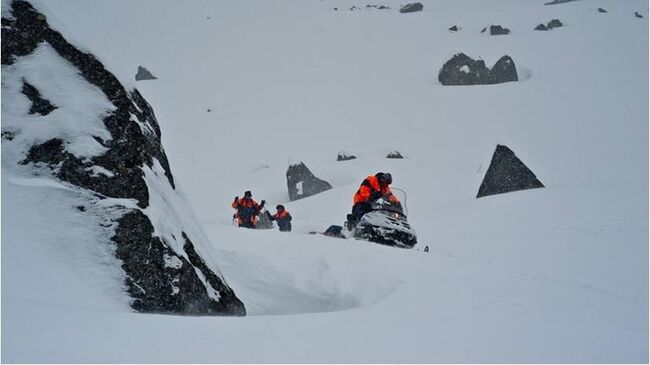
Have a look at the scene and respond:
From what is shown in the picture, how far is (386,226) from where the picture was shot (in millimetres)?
7617

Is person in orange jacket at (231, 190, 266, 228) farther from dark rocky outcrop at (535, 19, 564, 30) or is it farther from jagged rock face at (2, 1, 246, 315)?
dark rocky outcrop at (535, 19, 564, 30)

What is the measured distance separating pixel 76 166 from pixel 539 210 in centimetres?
1120

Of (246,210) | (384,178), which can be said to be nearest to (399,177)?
(246,210)

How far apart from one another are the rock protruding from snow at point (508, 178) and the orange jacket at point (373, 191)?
8.04 metres

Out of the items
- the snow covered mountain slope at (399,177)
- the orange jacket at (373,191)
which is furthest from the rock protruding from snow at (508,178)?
the orange jacket at (373,191)

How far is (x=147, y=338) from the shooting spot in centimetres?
244

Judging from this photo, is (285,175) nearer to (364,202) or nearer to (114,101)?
(364,202)

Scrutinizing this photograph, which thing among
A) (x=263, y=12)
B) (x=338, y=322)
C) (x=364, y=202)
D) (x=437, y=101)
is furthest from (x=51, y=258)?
(x=263, y=12)

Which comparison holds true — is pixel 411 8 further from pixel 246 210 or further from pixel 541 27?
pixel 246 210

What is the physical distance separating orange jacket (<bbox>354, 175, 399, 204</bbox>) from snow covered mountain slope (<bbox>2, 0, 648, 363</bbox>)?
1580 mm

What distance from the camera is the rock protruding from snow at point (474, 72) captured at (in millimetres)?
29469

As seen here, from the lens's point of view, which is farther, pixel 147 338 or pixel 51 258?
pixel 51 258

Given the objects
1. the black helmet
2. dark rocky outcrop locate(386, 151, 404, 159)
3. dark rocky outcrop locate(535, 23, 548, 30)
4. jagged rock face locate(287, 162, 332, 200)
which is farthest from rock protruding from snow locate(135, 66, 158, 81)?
the black helmet

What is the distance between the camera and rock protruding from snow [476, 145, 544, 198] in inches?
583
